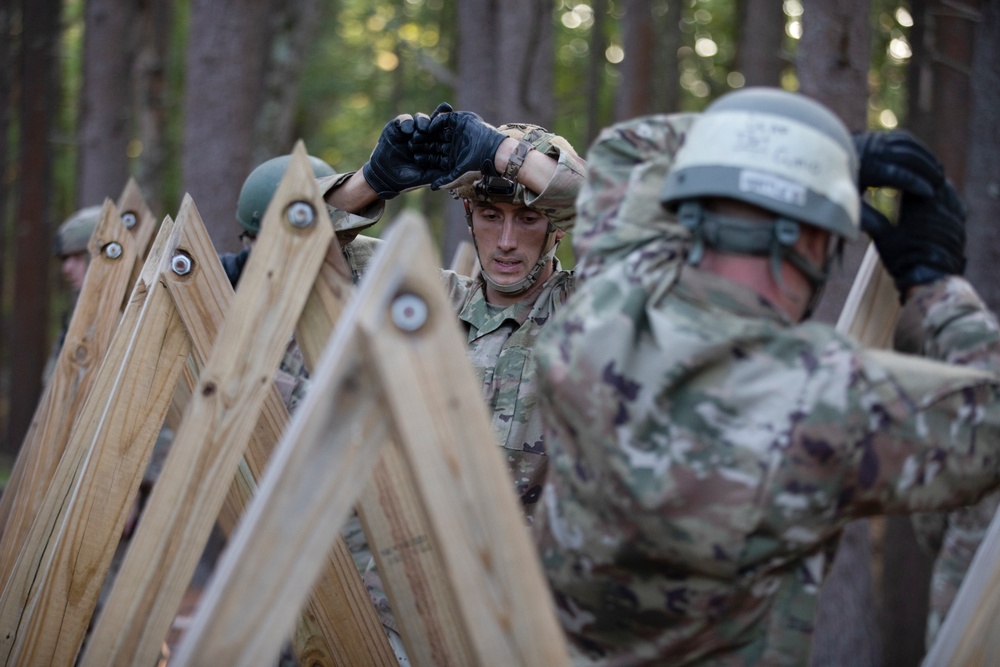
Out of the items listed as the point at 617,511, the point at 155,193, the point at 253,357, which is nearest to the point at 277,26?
the point at 155,193

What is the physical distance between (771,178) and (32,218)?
13.3 meters

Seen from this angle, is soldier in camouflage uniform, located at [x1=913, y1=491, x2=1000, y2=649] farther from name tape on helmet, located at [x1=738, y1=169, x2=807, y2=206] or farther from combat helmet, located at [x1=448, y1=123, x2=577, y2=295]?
combat helmet, located at [x1=448, y1=123, x2=577, y2=295]

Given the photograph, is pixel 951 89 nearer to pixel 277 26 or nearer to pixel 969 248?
pixel 969 248

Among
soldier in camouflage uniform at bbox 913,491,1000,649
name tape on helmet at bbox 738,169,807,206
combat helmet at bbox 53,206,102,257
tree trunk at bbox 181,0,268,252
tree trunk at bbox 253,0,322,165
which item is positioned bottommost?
soldier in camouflage uniform at bbox 913,491,1000,649

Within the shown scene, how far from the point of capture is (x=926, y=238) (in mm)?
2412

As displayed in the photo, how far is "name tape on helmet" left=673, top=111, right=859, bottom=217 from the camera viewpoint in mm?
2105

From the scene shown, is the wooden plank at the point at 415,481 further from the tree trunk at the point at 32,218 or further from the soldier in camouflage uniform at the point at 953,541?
the tree trunk at the point at 32,218

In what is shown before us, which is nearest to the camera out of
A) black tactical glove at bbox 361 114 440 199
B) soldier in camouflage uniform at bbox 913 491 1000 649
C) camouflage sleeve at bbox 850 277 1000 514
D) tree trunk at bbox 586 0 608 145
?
camouflage sleeve at bbox 850 277 1000 514

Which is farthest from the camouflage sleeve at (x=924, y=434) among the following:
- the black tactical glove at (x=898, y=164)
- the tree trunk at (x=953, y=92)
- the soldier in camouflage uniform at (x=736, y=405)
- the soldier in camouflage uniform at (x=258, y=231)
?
the tree trunk at (x=953, y=92)

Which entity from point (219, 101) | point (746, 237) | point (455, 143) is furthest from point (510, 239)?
point (219, 101)

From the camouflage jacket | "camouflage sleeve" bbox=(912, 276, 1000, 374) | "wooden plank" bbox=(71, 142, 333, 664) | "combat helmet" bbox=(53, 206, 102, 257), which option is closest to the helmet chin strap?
"camouflage sleeve" bbox=(912, 276, 1000, 374)

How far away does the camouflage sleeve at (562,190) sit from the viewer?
11.2ft

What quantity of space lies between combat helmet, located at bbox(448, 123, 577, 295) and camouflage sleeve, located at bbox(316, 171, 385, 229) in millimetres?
308

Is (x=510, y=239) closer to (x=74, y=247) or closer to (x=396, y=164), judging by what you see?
(x=396, y=164)
